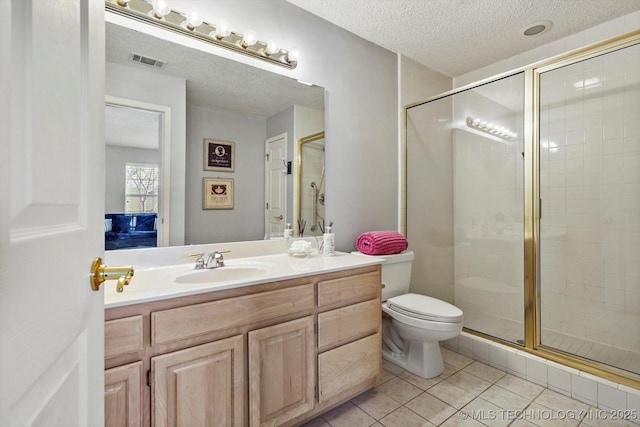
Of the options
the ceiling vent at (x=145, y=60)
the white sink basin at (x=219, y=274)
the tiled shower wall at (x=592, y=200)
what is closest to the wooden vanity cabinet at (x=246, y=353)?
the white sink basin at (x=219, y=274)

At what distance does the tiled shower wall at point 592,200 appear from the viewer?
2.04m

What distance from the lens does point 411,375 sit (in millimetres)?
2041

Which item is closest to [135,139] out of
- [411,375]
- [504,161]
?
[411,375]

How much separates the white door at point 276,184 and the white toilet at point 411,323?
77cm

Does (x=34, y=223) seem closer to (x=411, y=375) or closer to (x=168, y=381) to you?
(x=168, y=381)

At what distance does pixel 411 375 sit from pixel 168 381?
156 centimetres

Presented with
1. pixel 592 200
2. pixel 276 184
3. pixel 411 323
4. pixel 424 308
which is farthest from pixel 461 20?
pixel 411 323

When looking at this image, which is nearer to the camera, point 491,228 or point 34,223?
point 34,223

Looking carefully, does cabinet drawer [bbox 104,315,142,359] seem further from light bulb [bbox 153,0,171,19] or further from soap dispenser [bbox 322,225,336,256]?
light bulb [bbox 153,0,171,19]

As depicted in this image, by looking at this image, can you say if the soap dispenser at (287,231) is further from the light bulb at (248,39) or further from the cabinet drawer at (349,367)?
the light bulb at (248,39)

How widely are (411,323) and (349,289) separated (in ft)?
1.92

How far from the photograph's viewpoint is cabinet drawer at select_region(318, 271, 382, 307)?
1.53 meters

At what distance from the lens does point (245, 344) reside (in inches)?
50.1

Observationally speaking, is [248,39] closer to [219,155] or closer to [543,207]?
[219,155]
